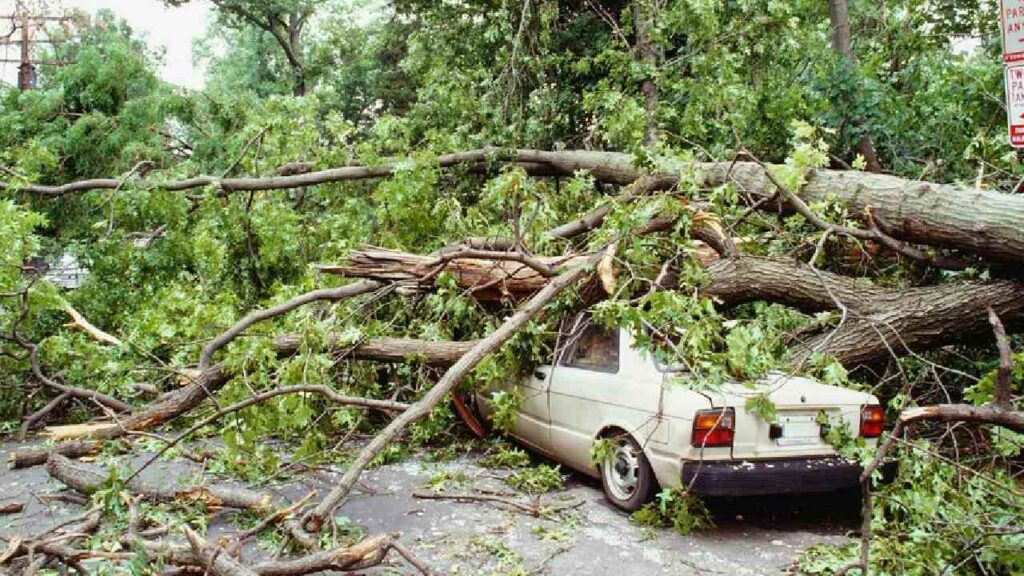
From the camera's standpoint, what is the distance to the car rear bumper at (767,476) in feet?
15.4

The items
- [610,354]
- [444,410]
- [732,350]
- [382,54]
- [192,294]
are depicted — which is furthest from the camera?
[382,54]

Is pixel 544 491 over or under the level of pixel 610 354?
under

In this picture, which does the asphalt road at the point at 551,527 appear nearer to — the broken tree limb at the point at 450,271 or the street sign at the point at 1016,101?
the broken tree limb at the point at 450,271

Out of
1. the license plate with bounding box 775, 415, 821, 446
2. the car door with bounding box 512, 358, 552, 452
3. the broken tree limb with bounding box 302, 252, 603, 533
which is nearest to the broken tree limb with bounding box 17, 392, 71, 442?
the broken tree limb with bounding box 302, 252, 603, 533

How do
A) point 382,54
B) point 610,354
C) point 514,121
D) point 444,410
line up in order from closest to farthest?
point 610,354
point 444,410
point 514,121
point 382,54

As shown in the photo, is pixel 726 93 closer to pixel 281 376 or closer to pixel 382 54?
pixel 281 376

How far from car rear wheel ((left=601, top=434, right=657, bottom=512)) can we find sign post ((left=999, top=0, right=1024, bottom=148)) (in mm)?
2751

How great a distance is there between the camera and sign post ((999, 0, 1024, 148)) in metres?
3.79

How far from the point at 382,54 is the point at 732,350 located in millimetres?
16517

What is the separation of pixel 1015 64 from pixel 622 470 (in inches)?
129

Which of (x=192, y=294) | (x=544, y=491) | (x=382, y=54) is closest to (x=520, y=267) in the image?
(x=544, y=491)

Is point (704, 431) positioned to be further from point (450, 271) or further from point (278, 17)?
point (278, 17)

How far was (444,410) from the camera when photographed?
20.9 ft

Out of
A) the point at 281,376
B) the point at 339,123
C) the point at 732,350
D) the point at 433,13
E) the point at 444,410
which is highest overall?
the point at 433,13
